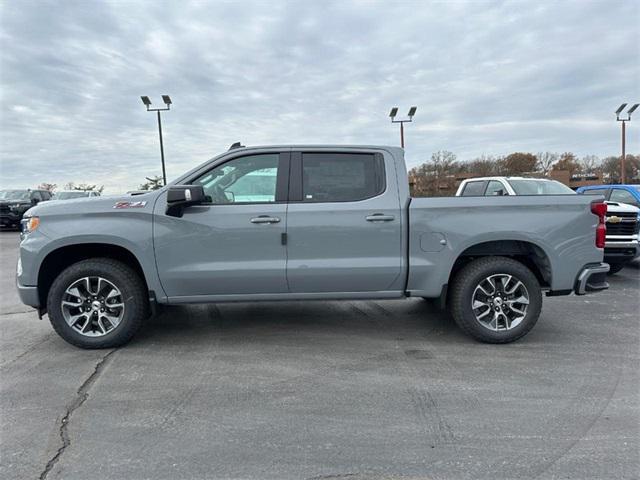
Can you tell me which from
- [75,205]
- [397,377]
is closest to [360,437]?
[397,377]

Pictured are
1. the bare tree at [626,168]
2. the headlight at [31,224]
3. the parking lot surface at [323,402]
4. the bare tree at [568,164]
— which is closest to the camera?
the parking lot surface at [323,402]

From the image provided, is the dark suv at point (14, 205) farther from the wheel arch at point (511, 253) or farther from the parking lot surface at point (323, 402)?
the wheel arch at point (511, 253)

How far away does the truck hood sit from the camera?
14.0 feet

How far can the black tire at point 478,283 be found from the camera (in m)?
4.43

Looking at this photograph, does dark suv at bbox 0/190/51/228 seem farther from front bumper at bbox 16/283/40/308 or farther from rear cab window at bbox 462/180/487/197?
rear cab window at bbox 462/180/487/197

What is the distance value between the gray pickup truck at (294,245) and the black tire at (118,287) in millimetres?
12

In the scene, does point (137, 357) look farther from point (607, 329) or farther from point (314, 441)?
point (607, 329)

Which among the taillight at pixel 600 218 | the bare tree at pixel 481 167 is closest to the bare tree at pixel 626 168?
the bare tree at pixel 481 167

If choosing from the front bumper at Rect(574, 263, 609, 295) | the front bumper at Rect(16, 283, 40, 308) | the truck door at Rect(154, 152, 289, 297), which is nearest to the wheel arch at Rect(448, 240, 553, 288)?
the front bumper at Rect(574, 263, 609, 295)

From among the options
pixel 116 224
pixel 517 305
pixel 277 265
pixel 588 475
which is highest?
pixel 116 224

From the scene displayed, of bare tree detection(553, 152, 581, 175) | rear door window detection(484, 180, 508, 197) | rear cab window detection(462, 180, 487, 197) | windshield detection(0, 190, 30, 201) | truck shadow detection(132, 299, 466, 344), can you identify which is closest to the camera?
truck shadow detection(132, 299, 466, 344)

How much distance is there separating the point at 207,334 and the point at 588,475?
3.65 metres

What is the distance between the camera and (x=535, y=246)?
4492 mm

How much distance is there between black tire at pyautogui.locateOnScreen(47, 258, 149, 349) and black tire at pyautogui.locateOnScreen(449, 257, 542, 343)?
3207 mm
